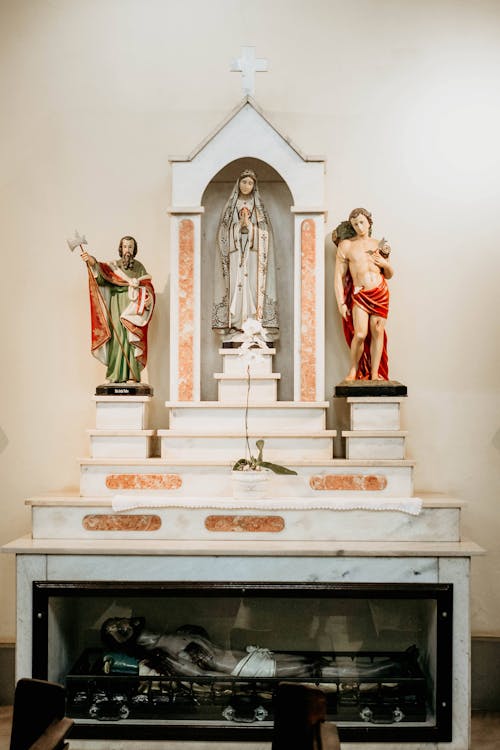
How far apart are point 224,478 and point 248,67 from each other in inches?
101

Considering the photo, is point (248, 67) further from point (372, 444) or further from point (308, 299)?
point (372, 444)

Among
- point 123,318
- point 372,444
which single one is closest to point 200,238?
point 123,318

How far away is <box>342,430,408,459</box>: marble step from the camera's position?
466 centimetres

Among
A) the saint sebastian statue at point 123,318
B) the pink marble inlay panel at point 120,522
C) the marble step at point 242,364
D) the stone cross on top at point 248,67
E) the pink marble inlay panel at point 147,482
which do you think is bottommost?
the pink marble inlay panel at point 120,522

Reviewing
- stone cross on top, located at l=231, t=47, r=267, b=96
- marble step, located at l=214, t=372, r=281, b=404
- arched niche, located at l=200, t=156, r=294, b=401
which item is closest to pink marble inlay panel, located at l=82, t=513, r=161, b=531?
marble step, located at l=214, t=372, r=281, b=404

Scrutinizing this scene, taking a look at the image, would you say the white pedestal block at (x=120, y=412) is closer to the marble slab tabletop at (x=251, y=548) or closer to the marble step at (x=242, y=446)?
the marble step at (x=242, y=446)

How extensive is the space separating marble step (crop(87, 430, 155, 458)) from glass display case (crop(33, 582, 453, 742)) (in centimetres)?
82

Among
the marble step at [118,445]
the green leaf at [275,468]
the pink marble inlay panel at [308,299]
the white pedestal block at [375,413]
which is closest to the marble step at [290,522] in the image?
the green leaf at [275,468]

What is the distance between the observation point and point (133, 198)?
5492mm

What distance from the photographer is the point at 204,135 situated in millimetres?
5496

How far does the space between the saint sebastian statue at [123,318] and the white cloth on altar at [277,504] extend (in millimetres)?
890

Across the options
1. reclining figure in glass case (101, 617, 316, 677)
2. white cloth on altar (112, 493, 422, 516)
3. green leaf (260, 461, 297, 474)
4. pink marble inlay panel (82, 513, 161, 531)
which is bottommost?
reclining figure in glass case (101, 617, 316, 677)

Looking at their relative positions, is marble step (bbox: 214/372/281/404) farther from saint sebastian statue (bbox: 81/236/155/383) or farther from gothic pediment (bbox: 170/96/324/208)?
gothic pediment (bbox: 170/96/324/208)

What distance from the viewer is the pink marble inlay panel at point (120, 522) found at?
14.5 ft
